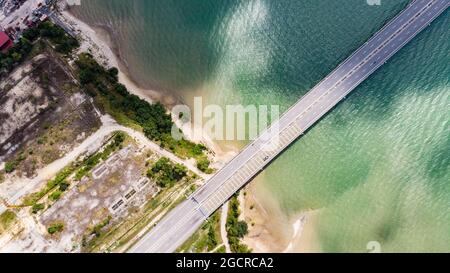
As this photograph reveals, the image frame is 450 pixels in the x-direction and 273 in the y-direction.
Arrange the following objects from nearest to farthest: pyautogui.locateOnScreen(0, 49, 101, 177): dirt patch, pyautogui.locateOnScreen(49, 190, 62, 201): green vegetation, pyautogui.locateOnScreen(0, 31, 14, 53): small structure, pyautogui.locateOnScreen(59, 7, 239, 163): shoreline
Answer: pyautogui.locateOnScreen(49, 190, 62, 201): green vegetation
pyautogui.locateOnScreen(0, 49, 101, 177): dirt patch
pyautogui.locateOnScreen(0, 31, 14, 53): small structure
pyautogui.locateOnScreen(59, 7, 239, 163): shoreline

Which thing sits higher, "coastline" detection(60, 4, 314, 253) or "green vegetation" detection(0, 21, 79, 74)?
"green vegetation" detection(0, 21, 79, 74)

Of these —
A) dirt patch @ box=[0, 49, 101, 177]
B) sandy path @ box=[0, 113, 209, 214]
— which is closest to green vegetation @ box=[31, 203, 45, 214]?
sandy path @ box=[0, 113, 209, 214]

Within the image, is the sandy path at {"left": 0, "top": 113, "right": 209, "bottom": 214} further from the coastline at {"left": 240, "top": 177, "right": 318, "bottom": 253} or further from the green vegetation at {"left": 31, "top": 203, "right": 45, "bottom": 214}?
the coastline at {"left": 240, "top": 177, "right": 318, "bottom": 253}

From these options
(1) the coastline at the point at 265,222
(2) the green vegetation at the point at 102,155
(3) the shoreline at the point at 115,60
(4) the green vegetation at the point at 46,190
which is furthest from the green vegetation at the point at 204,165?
(4) the green vegetation at the point at 46,190

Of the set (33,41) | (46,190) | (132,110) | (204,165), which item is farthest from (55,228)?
(33,41)

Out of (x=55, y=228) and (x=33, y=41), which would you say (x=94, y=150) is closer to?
(x=55, y=228)

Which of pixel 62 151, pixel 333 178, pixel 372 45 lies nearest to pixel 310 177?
pixel 333 178
